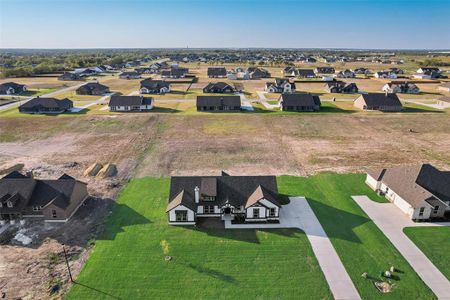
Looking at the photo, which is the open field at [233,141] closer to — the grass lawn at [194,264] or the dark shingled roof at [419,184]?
the dark shingled roof at [419,184]

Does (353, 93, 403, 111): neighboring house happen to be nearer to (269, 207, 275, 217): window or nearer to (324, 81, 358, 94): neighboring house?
(324, 81, 358, 94): neighboring house

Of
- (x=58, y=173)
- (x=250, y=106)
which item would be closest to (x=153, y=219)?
(x=58, y=173)

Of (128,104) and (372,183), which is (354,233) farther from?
(128,104)

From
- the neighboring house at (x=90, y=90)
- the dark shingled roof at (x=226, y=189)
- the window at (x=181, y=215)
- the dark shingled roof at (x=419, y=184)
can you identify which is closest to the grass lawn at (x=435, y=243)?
the dark shingled roof at (x=419, y=184)

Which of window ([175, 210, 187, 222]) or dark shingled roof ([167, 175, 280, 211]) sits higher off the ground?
dark shingled roof ([167, 175, 280, 211])

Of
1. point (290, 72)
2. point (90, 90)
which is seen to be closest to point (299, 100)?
point (90, 90)

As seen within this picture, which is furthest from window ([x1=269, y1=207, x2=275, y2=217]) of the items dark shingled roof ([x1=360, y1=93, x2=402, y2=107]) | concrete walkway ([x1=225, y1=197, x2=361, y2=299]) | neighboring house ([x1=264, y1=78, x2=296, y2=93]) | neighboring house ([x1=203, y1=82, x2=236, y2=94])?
neighboring house ([x1=264, y1=78, x2=296, y2=93])
